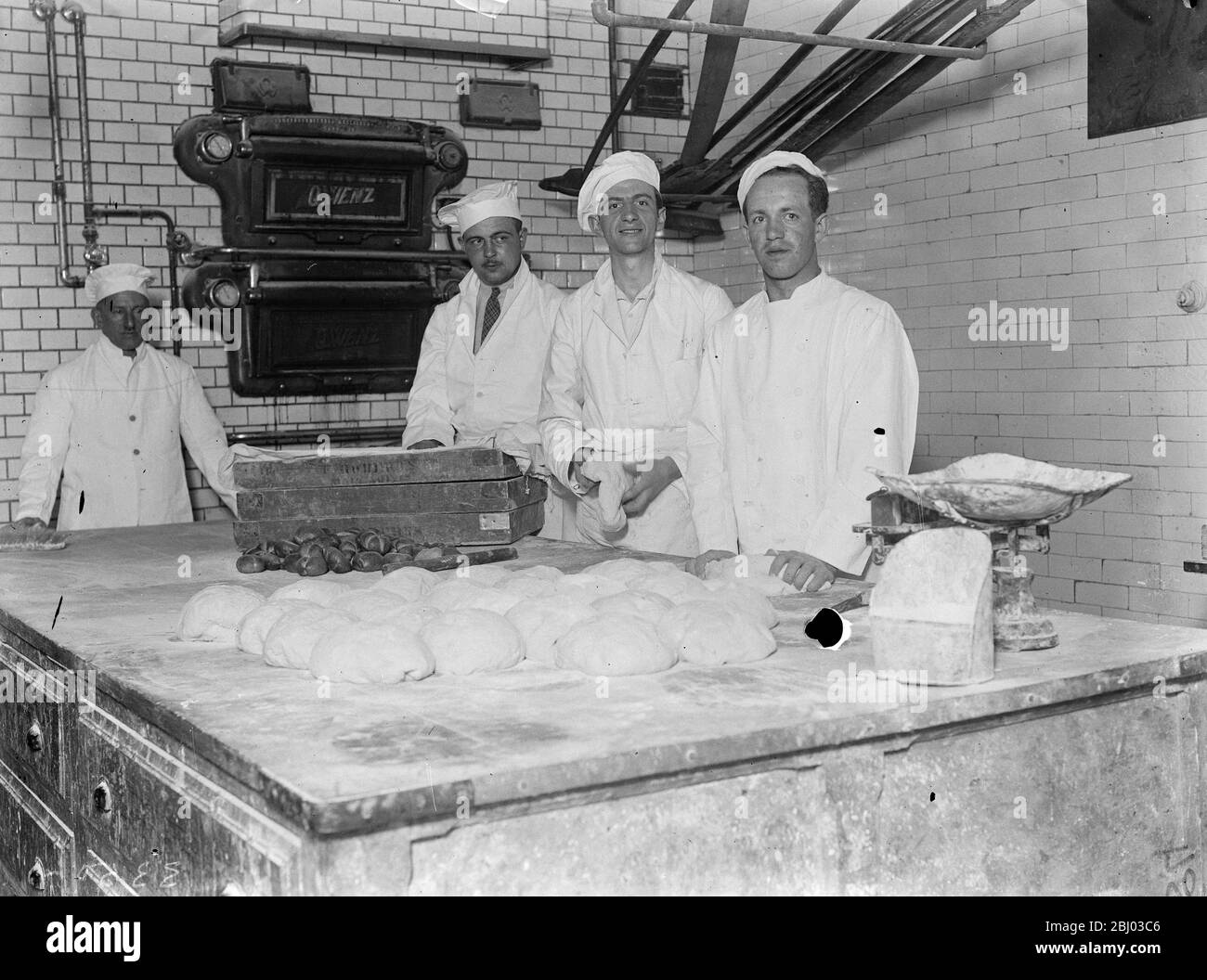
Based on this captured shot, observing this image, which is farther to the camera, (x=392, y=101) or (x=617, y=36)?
(x=617, y=36)

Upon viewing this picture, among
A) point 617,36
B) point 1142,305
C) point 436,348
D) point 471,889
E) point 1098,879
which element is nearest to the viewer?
point 471,889

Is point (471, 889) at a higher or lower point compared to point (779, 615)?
lower

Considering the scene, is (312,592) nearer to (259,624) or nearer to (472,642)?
(259,624)

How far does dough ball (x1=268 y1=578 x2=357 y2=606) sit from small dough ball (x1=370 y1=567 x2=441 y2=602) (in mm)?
83

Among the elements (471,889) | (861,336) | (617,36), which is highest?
(617,36)

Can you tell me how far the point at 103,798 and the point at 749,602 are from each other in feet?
4.06

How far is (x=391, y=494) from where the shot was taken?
12.3 ft

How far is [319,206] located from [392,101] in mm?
869

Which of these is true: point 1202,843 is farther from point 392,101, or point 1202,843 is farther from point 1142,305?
point 392,101

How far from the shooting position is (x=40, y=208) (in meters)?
5.86

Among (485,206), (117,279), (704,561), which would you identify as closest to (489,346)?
(485,206)

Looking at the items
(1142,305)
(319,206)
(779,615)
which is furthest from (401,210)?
(779,615)

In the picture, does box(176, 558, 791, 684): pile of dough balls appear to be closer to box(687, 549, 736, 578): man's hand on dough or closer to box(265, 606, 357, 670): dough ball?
box(265, 606, 357, 670): dough ball

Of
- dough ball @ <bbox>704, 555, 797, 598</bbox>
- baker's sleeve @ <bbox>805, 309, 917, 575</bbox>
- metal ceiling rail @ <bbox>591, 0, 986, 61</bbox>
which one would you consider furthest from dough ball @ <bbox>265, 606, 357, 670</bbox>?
metal ceiling rail @ <bbox>591, 0, 986, 61</bbox>
